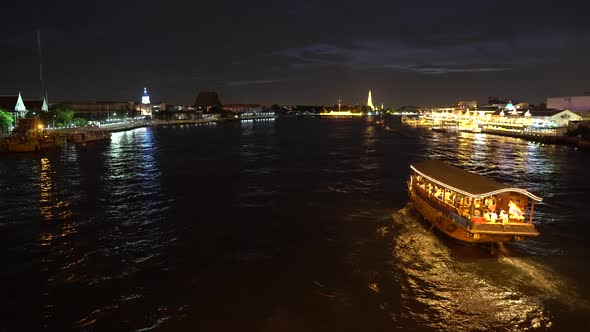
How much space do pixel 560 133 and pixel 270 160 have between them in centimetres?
4863

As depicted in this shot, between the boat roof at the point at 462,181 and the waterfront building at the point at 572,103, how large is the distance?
81.5m

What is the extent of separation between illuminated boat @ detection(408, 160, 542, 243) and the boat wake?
106 cm

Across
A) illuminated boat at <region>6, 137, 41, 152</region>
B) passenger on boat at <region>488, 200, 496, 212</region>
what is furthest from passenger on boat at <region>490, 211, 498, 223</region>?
illuminated boat at <region>6, 137, 41, 152</region>

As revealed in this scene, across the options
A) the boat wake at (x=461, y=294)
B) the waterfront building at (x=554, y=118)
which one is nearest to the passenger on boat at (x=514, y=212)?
the boat wake at (x=461, y=294)

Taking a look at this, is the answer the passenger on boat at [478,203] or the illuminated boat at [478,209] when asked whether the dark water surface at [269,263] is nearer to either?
the illuminated boat at [478,209]

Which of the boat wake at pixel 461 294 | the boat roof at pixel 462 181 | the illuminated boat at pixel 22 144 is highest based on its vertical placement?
the illuminated boat at pixel 22 144

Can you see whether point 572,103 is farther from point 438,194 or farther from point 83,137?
point 83,137

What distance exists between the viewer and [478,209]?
16.3m

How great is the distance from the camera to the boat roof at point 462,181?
51.4 ft

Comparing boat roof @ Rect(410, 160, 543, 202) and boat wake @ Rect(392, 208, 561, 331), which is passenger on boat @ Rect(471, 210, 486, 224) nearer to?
boat roof @ Rect(410, 160, 543, 202)

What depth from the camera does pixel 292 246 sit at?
1805 cm

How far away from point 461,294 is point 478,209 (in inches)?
162

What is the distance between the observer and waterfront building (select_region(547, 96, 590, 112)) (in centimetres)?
8431

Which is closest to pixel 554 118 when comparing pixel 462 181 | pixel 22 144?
pixel 462 181
